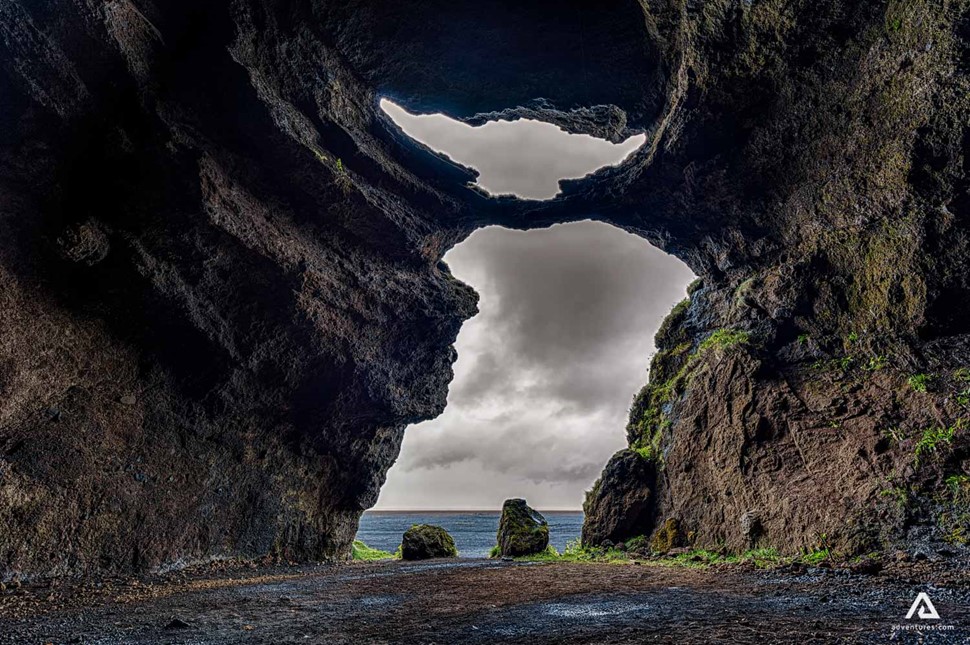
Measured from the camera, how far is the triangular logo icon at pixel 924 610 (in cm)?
426

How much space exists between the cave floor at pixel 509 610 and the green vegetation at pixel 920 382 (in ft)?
13.4

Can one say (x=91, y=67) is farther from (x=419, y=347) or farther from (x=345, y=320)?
(x=419, y=347)

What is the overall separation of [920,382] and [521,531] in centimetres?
1374

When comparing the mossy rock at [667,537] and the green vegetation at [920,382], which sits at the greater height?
the green vegetation at [920,382]

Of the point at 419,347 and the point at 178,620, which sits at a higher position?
the point at 419,347

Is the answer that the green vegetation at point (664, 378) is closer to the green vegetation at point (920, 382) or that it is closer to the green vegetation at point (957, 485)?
the green vegetation at point (920, 382)

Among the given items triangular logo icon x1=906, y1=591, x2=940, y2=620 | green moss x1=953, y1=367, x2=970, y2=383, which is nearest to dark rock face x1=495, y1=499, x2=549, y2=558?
green moss x1=953, y1=367, x2=970, y2=383

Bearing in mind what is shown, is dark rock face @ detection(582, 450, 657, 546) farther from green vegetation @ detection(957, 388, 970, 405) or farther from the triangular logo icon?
the triangular logo icon

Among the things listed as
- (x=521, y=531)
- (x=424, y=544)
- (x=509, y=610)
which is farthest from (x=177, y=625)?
(x=424, y=544)

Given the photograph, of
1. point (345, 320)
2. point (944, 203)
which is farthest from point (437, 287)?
point (944, 203)

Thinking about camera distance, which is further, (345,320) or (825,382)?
(345,320)

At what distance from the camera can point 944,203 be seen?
996 centimetres

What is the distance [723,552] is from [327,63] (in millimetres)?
15860

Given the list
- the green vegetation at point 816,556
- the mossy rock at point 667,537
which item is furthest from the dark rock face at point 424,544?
the green vegetation at point 816,556
